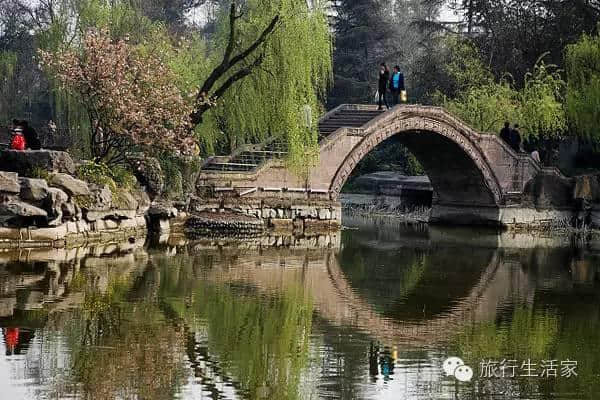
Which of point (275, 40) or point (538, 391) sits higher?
point (275, 40)

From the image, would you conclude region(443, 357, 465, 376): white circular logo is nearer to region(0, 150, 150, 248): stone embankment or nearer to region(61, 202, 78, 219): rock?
region(0, 150, 150, 248): stone embankment

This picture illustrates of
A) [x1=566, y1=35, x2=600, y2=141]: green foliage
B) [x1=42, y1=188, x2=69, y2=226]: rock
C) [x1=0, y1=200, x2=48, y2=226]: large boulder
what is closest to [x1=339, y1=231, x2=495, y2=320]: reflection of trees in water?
[x1=42, y1=188, x2=69, y2=226]: rock

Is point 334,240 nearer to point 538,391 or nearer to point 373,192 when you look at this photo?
point 373,192

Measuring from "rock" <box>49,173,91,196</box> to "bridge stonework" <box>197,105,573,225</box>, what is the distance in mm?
5534

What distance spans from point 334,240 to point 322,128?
552 centimetres

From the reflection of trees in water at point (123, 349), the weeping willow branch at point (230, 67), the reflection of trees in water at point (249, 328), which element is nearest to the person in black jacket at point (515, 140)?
the weeping willow branch at point (230, 67)

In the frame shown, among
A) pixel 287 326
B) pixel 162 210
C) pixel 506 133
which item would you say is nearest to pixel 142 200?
pixel 162 210

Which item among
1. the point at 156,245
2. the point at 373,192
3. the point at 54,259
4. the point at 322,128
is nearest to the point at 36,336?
the point at 54,259

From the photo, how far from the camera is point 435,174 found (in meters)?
37.2

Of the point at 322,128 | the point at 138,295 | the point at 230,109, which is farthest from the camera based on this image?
the point at 322,128

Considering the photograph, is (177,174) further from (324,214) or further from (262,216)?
(324,214)

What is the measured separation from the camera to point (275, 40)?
27.8m

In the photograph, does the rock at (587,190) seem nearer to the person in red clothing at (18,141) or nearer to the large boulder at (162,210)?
the large boulder at (162,210)

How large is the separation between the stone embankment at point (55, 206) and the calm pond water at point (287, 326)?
74 centimetres
